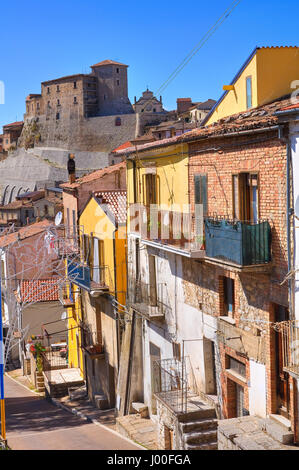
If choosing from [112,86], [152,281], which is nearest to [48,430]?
[152,281]

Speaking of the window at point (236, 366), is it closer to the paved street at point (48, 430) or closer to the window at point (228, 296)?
the window at point (228, 296)

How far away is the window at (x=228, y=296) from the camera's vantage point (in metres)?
13.4

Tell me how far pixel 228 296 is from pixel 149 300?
4.96 m

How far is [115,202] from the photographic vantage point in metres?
22.9

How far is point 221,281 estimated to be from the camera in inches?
541

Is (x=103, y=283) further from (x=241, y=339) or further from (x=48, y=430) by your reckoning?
(x=241, y=339)

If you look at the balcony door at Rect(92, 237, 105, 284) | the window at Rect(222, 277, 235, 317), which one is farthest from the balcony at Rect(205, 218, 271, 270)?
the balcony door at Rect(92, 237, 105, 284)

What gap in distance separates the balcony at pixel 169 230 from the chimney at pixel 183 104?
7049 cm

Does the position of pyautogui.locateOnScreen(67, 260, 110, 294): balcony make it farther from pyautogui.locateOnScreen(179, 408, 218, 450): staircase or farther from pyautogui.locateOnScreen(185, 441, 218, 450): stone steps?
pyautogui.locateOnScreen(185, 441, 218, 450): stone steps

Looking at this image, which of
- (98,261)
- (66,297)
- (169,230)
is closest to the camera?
(169,230)

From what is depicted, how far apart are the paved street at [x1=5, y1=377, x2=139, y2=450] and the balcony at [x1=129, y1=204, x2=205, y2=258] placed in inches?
214

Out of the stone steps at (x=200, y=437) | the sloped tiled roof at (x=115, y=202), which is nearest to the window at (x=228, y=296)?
the stone steps at (x=200, y=437)

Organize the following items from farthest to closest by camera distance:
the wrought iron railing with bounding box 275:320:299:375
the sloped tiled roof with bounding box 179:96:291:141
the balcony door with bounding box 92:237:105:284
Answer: the balcony door with bounding box 92:237:105:284 → the sloped tiled roof with bounding box 179:96:291:141 → the wrought iron railing with bounding box 275:320:299:375

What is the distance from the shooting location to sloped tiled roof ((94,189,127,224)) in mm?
21875
